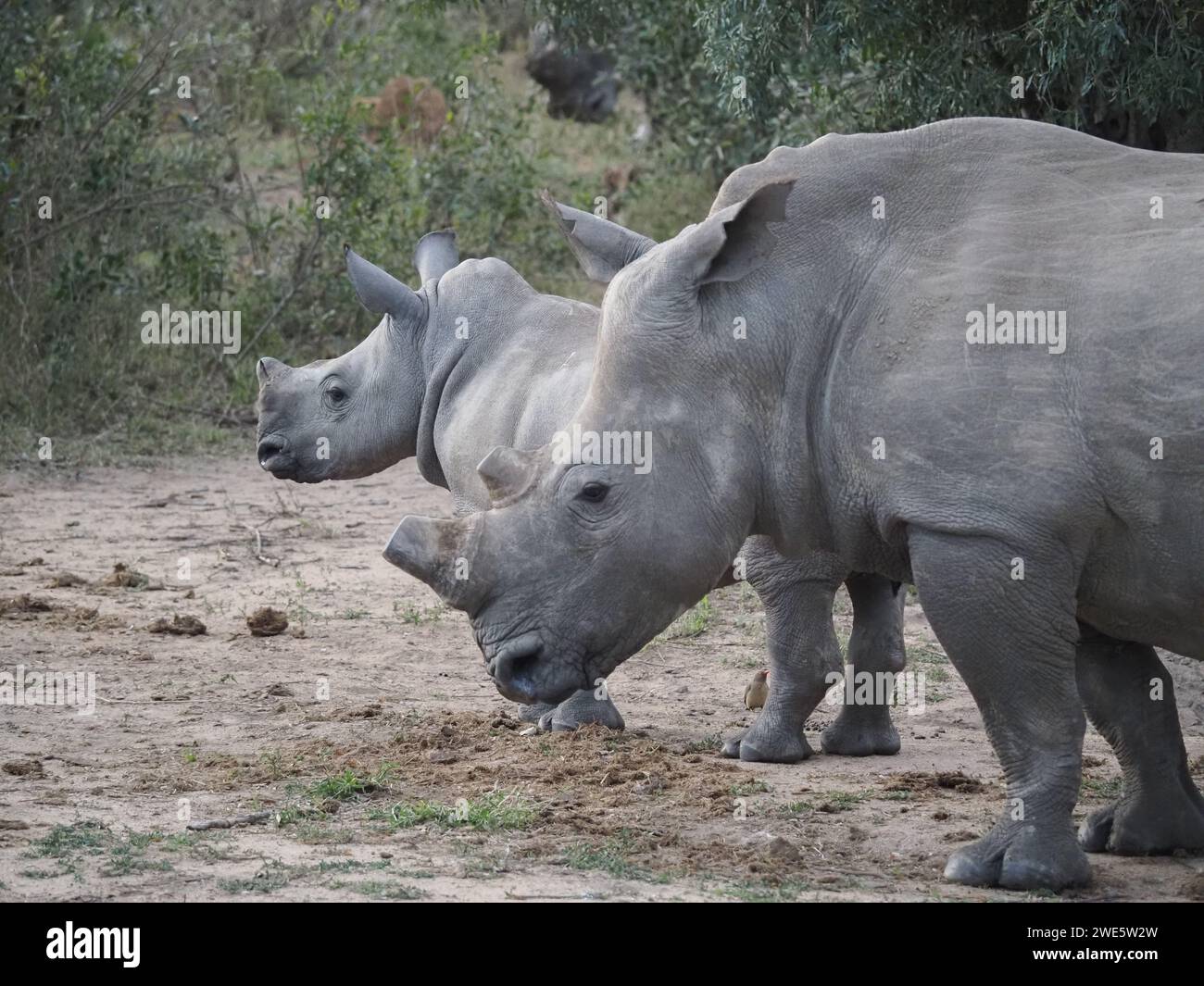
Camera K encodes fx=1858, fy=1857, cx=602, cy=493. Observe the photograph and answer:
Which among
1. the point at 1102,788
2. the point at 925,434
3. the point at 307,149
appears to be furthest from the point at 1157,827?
the point at 307,149

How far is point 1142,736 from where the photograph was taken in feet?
17.9

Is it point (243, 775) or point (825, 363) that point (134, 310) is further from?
point (825, 363)

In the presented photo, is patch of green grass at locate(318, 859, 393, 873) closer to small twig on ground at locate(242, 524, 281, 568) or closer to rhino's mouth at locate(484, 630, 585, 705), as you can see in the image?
rhino's mouth at locate(484, 630, 585, 705)

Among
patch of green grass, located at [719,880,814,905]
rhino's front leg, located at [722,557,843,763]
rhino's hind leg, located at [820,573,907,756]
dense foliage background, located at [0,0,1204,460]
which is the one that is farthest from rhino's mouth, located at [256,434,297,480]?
patch of green grass, located at [719,880,814,905]

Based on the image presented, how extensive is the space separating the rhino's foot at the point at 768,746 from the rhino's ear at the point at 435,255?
2750 millimetres

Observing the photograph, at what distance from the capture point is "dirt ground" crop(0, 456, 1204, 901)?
507 cm

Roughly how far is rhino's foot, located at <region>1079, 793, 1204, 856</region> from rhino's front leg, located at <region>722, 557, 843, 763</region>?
153 centimetres

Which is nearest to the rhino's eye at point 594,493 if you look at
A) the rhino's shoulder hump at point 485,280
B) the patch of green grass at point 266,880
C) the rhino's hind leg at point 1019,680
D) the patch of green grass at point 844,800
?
the rhino's hind leg at point 1019,680

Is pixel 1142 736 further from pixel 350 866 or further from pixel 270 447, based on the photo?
pixel 270 447

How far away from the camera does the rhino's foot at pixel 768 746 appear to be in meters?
6.80

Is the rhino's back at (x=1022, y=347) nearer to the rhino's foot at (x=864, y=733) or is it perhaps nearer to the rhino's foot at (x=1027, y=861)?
the rhino's foot at (x=1027, y=861)

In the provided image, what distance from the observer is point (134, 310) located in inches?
541

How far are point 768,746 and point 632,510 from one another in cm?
222

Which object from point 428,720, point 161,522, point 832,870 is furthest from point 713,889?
point 161,522
